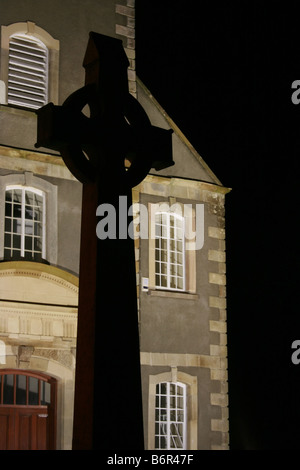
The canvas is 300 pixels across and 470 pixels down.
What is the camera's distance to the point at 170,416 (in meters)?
16.5

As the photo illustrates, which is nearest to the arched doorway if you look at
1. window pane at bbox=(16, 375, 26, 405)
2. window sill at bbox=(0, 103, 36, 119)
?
window pane at bbox=(16, 375, 26, 405)

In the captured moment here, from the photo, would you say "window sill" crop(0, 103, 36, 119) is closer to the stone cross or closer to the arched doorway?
the arched doorway

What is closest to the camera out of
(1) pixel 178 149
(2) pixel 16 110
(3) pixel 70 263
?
(3) pixel 70 263

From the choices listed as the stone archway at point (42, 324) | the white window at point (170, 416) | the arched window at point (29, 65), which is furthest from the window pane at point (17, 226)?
the white window at point (170, 416)

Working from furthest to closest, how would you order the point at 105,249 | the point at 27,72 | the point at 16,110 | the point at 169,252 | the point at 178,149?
the point at 178,149
the point at 169,252
the point at 27,72
the point at 16,110
the point at 105,249

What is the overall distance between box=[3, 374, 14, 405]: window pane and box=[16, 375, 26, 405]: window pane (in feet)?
0.34

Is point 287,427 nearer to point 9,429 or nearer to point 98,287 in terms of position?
point 9,429

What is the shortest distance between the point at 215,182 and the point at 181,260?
2.12 metres

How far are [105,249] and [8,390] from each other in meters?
9.19

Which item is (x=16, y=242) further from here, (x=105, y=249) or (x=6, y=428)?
(x=105, y=249)

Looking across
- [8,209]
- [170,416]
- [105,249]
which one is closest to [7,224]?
[8,209]

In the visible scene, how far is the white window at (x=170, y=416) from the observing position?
16.3 meters

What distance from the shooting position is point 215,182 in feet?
60.3

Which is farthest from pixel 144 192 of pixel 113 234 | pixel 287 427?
pixel 113 234
